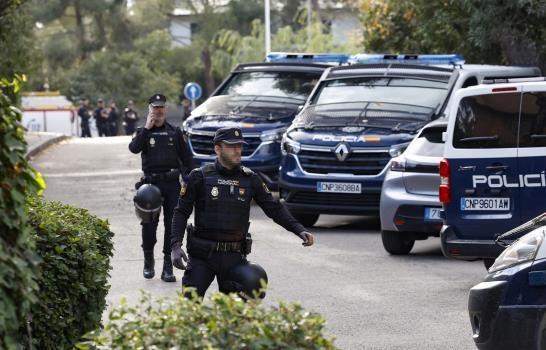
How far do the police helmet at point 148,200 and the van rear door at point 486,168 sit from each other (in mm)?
2620

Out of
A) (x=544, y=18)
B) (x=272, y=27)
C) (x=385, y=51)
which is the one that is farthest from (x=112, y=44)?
(x=544, y=18)

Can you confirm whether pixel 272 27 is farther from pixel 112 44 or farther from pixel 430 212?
pixel 430 212

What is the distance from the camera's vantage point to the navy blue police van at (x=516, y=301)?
8180 millimetres

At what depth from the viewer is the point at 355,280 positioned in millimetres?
13031

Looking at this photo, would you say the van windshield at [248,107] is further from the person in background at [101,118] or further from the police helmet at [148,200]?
the person in background at [101,118]

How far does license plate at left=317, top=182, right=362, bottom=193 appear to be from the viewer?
1686 centimetres

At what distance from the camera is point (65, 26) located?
79.5 metres

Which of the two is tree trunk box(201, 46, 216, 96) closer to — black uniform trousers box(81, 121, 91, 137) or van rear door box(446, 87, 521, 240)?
black uniform trousers box(81, 121, 91, 137)

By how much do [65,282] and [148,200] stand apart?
16.4 ft

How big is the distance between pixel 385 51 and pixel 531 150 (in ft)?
57.2

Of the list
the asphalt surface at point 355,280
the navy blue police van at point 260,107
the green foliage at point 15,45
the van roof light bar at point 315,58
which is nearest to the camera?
the asphalt surface at point 355,280

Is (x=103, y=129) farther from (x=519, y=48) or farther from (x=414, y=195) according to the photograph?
(x=414, y=195)

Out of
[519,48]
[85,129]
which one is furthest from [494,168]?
[85,129]

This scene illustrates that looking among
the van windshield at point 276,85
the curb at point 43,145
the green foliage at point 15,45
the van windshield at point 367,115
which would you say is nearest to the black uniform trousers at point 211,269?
A: the van windshield at point 367,115
